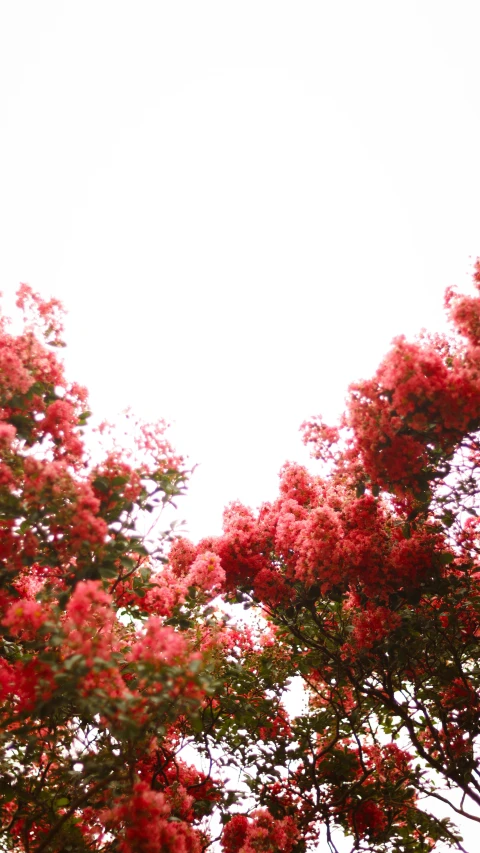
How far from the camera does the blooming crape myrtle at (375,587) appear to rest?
4.68 metres

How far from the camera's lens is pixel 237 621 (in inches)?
291

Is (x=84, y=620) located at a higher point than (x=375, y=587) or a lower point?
lower

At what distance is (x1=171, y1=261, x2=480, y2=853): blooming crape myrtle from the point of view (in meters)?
4.68

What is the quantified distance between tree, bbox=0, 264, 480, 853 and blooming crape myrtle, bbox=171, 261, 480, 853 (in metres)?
0.02

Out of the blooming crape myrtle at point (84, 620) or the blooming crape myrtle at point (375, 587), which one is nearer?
the blooming crape myrtle at point (84, 620)

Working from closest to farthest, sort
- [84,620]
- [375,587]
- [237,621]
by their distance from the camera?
[84,620], [375,587], [237,621]

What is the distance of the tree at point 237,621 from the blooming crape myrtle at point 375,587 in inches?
1.0

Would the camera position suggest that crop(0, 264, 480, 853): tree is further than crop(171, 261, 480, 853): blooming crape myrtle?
No

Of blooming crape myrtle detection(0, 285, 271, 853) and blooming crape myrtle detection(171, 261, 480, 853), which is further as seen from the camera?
blooming crape myrtle detection(171, 261, 480, 853)

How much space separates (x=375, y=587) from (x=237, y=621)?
2368 mm

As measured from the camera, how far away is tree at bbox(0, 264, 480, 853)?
3447mm

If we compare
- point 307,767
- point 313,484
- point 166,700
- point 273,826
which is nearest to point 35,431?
point 166,700

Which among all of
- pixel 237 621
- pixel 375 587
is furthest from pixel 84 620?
pixel 237 621

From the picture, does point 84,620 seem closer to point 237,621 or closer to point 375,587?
point 375,587
